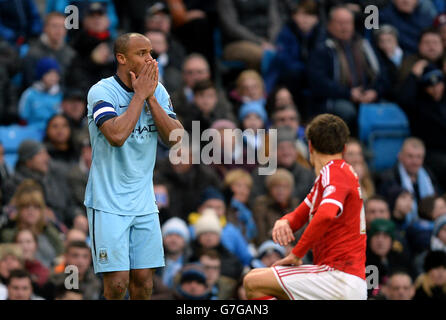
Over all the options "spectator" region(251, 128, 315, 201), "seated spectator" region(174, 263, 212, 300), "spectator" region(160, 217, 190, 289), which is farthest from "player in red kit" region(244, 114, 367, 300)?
"spectator" region(251, 128, 315, 201)

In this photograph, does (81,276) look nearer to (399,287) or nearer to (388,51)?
(399,287)

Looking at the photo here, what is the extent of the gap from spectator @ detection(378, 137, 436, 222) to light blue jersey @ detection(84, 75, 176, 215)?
597cm

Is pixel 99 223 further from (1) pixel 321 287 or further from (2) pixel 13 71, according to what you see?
(2) pixel 13 71

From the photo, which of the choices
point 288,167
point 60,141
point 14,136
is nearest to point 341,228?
point 288,167

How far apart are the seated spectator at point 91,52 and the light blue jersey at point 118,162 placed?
17.0 feet

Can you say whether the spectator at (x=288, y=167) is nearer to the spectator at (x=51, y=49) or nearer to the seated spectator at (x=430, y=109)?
the seated spectator at (x=430, y=109)

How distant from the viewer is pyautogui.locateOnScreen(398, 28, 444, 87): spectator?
500 inches

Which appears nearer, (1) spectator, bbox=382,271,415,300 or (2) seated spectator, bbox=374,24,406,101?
(1) spectator, bbox=382,271,415,300

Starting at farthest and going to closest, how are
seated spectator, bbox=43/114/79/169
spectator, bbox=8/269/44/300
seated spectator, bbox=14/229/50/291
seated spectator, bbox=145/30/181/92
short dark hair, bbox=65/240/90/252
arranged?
seated spectator, bbox=145/30/181/92 → seated spectator, bbox=43/114/79/169 → seated spectator, bbox=14/229/50/291 → short dark hair, bbox=65/240/90/252 → spectator, bbox=8/269/44/300

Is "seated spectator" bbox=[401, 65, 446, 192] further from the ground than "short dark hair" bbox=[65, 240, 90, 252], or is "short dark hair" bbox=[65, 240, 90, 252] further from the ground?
"seated spectator" bbox=[401, 65, 446, 192]

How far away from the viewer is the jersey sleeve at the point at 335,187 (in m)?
6.27

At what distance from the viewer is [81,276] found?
935cm

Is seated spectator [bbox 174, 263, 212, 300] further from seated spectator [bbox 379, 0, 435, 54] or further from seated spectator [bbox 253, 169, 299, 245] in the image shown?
seated spectator [bbox 379, 0, 435, 54]

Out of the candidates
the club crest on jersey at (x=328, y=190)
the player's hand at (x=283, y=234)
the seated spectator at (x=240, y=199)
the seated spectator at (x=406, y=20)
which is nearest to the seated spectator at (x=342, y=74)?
the seated spectator at (x=406, y=20)
